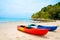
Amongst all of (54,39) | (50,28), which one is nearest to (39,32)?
(54,39)

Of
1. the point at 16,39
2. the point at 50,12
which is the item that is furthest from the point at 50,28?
the point at 50,12

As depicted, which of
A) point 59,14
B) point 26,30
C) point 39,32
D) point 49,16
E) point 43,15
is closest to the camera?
point 39,32

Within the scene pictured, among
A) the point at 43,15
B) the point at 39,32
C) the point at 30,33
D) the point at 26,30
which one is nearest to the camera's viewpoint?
the point at 39,32

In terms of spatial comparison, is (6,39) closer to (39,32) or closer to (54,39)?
(39,32)

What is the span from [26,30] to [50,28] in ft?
9.27

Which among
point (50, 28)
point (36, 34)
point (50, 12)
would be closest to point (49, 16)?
point (50, 12)

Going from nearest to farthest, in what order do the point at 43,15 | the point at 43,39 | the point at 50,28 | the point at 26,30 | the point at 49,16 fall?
the point at 43,39 → the point at 26,30 → the point at 50,28 → the point at 49,16 → the point at 43,15

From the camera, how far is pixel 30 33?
1048cm

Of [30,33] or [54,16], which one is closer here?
[30,33]

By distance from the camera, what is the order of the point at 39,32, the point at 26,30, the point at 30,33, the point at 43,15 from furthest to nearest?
1. the point at 43,15
2. the point at 26,30
3. the point at 30,33
4. the point at 39,32

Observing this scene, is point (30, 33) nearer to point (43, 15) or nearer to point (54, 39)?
point (54, 39)

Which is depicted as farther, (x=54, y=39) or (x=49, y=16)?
(x=49, y=16)

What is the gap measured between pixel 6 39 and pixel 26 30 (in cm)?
301

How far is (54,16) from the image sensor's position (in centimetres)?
4988
